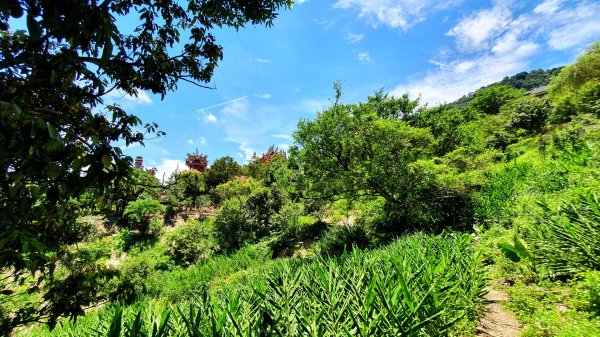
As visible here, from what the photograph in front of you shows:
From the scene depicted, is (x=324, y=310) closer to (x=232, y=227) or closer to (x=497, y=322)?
(x=497, y=322)

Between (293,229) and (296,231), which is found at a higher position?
(293,229)

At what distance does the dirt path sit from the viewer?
268 cm

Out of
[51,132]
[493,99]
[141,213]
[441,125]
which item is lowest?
[141,213]

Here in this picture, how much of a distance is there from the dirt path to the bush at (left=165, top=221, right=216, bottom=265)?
14.7 meters

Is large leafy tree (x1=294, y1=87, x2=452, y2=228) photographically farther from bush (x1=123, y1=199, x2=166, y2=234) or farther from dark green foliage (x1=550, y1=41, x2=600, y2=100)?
dark green foliage (x1=550, y1=41, x2=600, y2=100)

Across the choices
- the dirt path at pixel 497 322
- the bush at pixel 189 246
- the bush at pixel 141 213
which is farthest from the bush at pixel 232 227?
the dirt path at pixel 497 322

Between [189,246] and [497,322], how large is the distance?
15.0 meters

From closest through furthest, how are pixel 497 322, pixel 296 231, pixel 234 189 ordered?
pixel 497 322
pixel 296 231
pixel 234 189

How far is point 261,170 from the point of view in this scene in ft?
93.5

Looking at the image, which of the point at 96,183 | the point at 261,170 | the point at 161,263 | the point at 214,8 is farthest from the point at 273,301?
the point at 261,170

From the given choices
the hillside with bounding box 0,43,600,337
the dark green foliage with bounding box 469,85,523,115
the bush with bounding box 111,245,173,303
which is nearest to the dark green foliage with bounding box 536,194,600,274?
the hillside with bounding box 0,43,600,337

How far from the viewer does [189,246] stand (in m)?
14.8

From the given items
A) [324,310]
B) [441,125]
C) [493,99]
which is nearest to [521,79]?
[493,99]

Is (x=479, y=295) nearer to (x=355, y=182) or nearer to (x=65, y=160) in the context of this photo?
(x=65, y=160)
